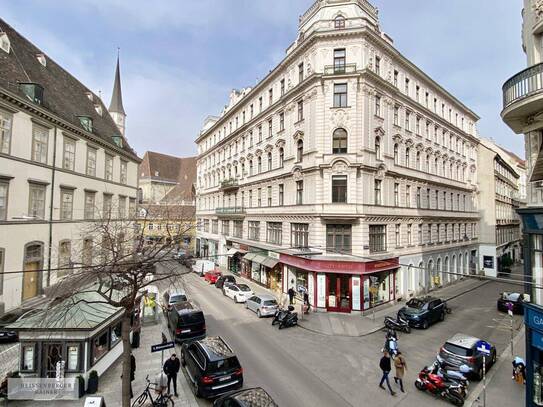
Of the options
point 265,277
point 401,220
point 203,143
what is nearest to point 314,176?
point 401,220

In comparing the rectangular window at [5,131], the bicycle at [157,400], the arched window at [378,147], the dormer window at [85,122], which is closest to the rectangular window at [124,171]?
the dormer window at [85,122]

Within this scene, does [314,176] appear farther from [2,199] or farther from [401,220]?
[2,199]

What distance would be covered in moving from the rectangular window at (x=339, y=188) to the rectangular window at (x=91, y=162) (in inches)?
855

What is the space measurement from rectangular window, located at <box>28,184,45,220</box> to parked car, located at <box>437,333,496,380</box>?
2573cm

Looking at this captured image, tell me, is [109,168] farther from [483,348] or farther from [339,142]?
[483,348]

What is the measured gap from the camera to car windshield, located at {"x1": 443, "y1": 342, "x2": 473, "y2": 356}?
13000 millimetres

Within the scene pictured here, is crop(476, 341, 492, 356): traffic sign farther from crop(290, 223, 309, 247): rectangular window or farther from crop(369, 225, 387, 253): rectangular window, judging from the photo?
crop(290, 223, 309, 247): rectangular window

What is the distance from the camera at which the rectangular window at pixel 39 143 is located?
2070cm

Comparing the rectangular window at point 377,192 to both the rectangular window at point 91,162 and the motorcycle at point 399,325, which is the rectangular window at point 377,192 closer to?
the motorcycle at point 399,325

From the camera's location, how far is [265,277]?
3075 centimetres

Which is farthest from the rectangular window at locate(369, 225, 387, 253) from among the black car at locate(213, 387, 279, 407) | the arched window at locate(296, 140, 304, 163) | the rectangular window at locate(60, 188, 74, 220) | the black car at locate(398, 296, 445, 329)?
the rectangular window at locate(60, 188, 74, 220)

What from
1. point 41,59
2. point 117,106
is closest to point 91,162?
point 41,59

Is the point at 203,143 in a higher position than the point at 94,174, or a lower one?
higher

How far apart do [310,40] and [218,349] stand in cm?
2309
